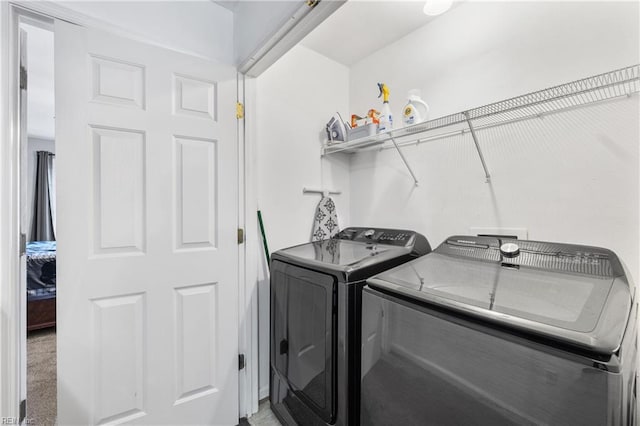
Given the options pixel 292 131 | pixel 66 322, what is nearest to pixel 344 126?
pixel 292 131

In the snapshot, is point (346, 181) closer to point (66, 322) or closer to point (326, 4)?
point (326, 4)

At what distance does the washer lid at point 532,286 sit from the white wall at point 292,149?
993 millimetres

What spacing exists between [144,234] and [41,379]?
187 centimetres

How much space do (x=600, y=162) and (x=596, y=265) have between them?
0.50 meters

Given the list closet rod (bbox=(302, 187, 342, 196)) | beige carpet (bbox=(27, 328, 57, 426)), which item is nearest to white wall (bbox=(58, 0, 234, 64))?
closet rod (bbox=(302, 187, 342, 196))

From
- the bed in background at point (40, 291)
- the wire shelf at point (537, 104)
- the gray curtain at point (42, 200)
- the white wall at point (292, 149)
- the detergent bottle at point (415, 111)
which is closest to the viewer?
the wire shelf at point (537, 104)

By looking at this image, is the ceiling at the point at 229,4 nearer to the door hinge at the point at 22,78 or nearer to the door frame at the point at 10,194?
the door frame at the point at 10,194

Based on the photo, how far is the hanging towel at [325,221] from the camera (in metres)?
2.09

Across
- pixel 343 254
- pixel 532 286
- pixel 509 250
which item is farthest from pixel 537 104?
pixel 343 254

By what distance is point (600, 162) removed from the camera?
1.21 meters

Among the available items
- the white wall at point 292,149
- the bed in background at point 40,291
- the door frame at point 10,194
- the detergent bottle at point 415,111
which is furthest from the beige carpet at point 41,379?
the detergent bottle at point 415,111

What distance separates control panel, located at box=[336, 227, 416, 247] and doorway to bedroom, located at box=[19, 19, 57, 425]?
1651 millimetres

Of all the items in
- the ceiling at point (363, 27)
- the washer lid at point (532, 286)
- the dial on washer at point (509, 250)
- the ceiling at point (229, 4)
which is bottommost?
the washer lid at point (532, 286)

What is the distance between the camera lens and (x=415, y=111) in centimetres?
162
